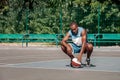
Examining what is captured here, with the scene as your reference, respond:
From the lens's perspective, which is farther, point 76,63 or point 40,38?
point 40,38

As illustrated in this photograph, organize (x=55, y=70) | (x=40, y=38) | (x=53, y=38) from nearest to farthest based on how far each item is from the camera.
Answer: (x=55, y=70)
(x=53, y=38)
(x=40, y=38)

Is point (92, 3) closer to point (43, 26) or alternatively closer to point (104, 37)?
point (104, 37)

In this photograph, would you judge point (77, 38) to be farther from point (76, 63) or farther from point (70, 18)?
point (70, 18)

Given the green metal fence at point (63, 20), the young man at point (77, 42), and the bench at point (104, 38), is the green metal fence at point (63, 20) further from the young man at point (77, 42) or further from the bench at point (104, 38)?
the young man at point (77, 42)

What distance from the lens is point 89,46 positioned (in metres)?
11.6

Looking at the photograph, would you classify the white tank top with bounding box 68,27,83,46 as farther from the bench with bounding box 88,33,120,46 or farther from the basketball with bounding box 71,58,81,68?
the bench with bounding box 88,33,120,46

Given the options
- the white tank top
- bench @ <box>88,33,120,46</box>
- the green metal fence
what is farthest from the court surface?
the green metal fence

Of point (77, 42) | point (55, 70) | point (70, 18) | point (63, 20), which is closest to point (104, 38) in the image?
point (70, 18)

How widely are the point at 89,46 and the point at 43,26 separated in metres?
18.3

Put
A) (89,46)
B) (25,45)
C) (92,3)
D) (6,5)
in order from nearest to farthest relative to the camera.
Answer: (6,5) → (89,46) → (92,3) → (25,45)

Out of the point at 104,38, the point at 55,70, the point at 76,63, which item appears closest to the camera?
the point at 55,70

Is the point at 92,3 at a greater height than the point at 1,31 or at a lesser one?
greater

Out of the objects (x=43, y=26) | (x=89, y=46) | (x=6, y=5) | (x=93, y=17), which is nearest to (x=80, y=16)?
(x=93, y=17)

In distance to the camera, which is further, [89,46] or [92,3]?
[92,3]
